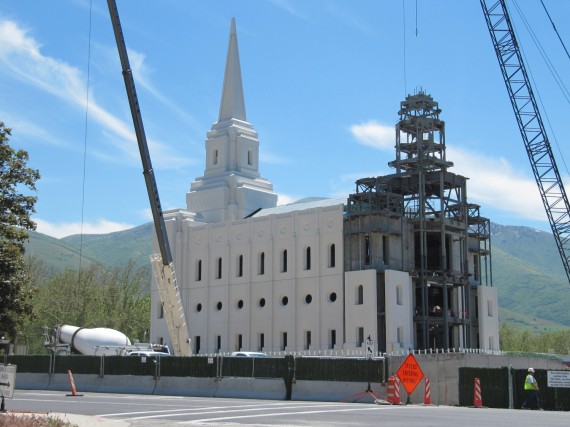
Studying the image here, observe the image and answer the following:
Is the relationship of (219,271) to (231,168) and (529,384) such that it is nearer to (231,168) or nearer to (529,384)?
(231,168)

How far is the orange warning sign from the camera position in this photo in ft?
119

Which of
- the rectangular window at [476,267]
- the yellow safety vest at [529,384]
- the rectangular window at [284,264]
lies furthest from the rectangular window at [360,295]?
the yellow safety vest at [529,384]

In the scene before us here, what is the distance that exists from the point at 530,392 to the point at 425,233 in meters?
38.0

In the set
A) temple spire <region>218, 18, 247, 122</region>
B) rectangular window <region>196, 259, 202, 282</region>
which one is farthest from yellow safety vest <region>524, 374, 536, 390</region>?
temple spire <region>218, 18, 247, 122</region>

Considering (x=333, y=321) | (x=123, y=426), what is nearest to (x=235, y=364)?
(x=123, y=426)

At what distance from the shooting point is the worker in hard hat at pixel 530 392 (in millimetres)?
34688

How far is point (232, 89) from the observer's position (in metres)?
90.4

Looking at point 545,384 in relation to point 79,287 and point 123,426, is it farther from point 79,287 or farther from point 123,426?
point 79,287

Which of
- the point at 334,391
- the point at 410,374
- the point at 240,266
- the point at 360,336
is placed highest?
the point at 240,266

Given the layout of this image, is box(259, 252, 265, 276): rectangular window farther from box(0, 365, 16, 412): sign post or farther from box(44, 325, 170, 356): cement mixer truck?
box(0, 365, 16, 412): sign post

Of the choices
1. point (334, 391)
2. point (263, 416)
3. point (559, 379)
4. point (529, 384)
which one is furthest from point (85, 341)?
point (263, 416)

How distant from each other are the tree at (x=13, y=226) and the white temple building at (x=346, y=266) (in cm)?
4025

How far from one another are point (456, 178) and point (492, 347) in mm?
15889

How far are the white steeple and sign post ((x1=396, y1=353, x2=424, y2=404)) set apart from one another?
48549 mm
